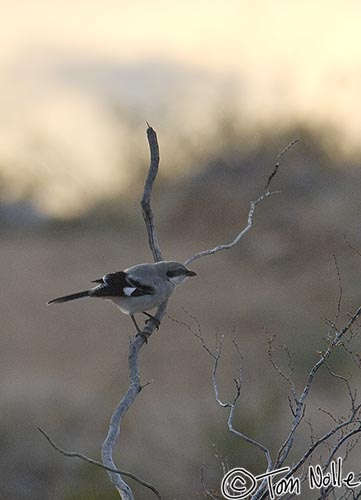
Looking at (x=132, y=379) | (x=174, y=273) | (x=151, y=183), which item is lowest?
(x=132, y=379)

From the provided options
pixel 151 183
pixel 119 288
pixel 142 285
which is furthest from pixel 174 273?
pixel 151 183

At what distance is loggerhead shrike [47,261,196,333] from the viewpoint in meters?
6.07

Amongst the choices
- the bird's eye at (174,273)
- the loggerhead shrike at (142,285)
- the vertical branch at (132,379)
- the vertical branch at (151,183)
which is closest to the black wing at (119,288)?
the loggerhead shrike at (142,285)

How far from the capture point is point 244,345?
48.5 ft

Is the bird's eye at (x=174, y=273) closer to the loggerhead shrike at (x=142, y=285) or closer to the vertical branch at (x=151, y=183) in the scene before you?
the loggerhead shrike at (x=142, y=285)

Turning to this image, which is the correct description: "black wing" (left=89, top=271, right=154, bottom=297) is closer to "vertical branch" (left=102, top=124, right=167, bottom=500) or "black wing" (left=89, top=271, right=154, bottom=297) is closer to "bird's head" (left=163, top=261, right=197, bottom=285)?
"bird's head" (left=163, top=261, right=197, bottom=285)

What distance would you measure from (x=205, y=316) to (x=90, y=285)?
76.4 inches

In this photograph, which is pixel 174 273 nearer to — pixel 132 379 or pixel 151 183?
pixel 151 183

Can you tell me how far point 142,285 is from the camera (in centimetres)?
614

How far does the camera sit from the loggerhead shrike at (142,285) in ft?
19.9

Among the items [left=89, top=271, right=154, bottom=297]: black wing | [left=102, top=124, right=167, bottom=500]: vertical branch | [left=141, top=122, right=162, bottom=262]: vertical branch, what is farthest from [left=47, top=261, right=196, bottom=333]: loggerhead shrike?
[left=141, top=122, right=162, bottom=262]: vertical branch

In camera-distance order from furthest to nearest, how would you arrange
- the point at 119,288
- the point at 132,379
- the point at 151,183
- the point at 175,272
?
1. the point at 119,288
2. the point at 175,272
3. the point at 151,183
4. the point at 132,379

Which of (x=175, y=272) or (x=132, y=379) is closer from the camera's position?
(x=132, y=379)

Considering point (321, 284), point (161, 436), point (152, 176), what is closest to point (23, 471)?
point (161, 436)
